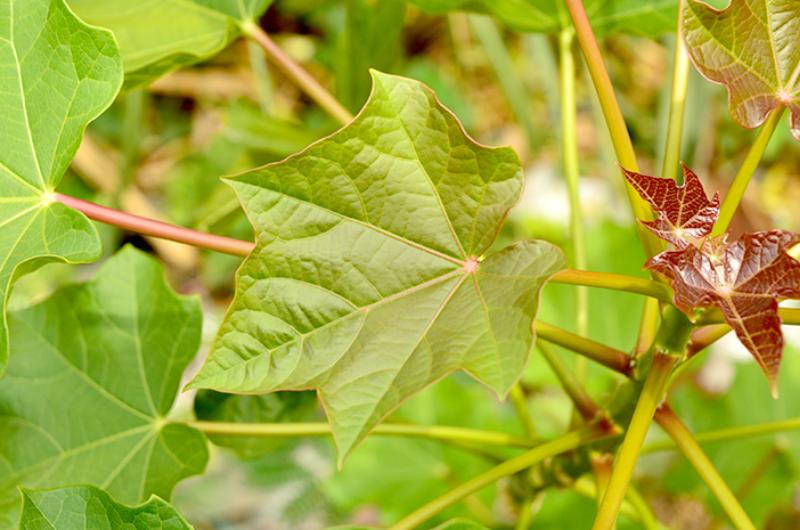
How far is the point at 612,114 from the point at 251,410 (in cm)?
50

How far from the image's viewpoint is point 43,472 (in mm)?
754

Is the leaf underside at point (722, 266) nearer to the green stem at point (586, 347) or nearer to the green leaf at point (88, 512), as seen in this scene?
the green stem at point (586, 347)

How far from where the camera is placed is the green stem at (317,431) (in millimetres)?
751

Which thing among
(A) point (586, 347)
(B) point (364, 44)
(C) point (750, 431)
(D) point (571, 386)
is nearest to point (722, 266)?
(A) point (586, 347)

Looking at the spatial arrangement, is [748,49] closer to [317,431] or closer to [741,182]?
[741,182]

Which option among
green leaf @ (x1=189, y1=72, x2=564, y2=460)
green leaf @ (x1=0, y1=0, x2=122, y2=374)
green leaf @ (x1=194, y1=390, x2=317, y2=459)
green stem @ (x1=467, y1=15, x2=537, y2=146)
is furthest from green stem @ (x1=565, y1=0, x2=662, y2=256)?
green stem @ (x1=467, y1=15, x2=537, y2=146)

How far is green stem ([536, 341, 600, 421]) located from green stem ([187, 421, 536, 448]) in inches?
3.4

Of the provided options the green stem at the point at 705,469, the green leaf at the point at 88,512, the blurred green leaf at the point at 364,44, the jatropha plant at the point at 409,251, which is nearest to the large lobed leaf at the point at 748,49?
the jatropha plant at the point at 409,251

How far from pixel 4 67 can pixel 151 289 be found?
0.26 metres

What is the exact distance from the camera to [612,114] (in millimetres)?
598

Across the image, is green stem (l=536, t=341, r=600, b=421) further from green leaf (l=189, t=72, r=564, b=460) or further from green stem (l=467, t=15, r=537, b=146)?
green stem (l=467, t=15, r=537, b=146)

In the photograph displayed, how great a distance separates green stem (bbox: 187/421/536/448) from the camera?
0.75m

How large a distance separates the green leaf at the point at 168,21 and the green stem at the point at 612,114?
343 mm

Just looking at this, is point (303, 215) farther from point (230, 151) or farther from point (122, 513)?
point (230, 151)
